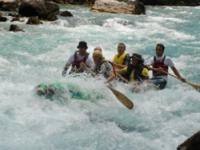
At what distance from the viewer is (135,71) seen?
441 inches

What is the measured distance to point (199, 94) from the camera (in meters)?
11.5

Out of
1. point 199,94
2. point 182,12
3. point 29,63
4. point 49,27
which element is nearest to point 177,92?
point 199,94

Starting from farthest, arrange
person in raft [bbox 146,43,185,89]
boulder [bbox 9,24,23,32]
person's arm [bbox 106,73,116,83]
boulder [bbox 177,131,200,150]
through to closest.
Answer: boulder [bbox 9,24,23,32]
person in raft [bbox 146,43,185,89]
person's arm [bbox 106,73,116,83]
boulder [bbox 177,131,200,150]

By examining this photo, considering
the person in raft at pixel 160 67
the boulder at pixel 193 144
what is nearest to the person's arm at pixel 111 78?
the person in raft at pixel 160 67

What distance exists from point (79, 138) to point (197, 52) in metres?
10.0

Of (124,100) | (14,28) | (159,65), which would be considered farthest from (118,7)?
(124,100)

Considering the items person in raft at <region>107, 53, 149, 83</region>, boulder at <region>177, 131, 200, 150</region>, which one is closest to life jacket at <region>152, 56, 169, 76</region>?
person in raft at <region>107, 53, 149, 83</region>

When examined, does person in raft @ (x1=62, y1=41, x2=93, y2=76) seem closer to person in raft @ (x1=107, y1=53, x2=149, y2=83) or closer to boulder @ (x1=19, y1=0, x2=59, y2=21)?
person in raft @ (x1=107, y1=53, x2=149, y2=83)

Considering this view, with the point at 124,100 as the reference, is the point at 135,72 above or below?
above

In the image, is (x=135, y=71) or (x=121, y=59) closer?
(x=135, y=71)

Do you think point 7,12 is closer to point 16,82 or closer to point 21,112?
point 16,82

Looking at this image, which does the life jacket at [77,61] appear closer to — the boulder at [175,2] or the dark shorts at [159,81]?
the dark shorts at [159,81]

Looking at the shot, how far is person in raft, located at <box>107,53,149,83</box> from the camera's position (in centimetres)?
1108

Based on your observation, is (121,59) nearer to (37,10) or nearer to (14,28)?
(14,28)
